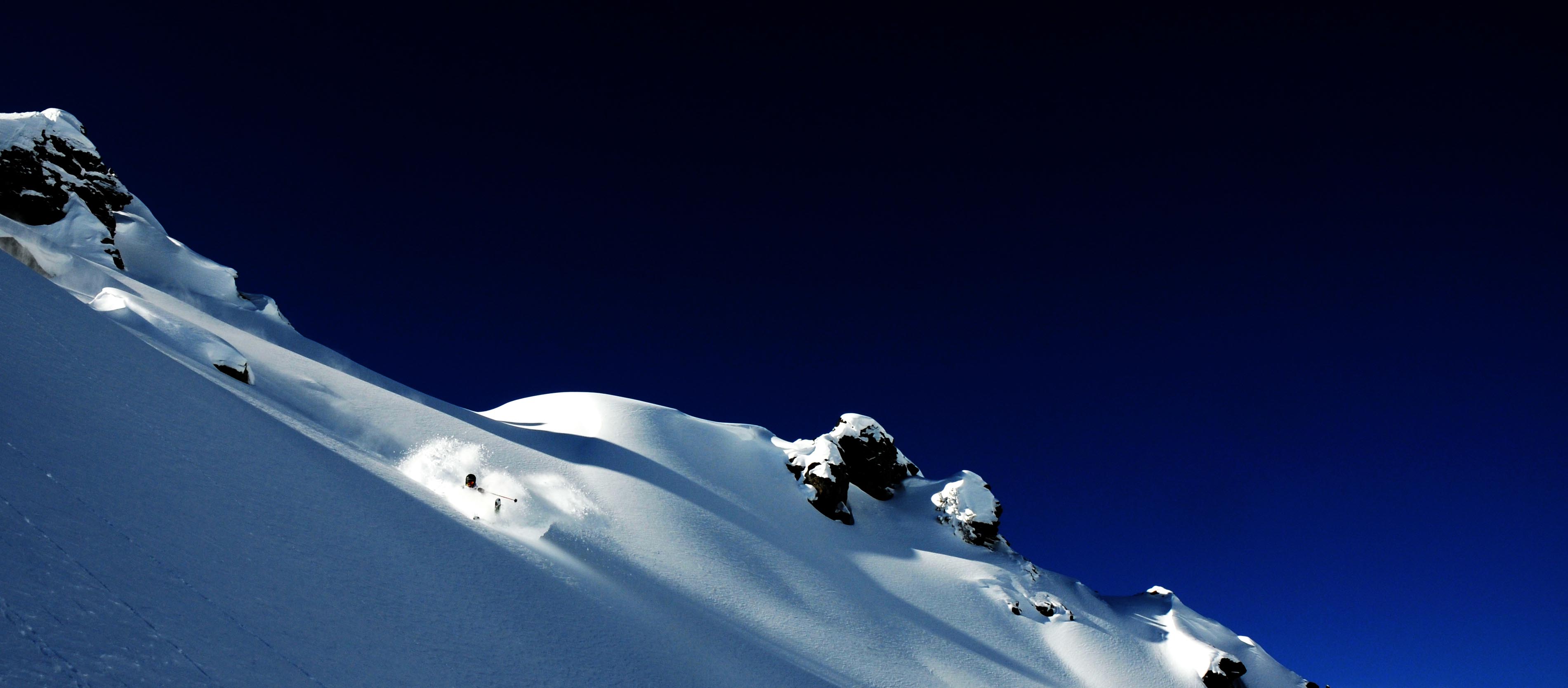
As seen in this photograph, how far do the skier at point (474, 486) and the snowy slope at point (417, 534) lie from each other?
1.58ft

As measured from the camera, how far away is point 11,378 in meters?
11.8

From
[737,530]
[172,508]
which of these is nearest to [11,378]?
[172,508]

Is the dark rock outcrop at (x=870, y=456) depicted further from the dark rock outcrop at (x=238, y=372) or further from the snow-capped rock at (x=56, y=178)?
the snow-capped rock at (x=56, y=178)

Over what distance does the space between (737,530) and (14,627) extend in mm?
31865

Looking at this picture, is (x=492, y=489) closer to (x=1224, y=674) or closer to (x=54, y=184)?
(x=1224, y=674)

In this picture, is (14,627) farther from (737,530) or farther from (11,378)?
(737,530)

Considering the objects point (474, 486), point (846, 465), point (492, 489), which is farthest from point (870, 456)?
point (474, 486)

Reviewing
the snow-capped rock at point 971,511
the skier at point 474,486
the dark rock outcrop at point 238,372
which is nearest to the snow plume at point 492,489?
the skier at point 474,486

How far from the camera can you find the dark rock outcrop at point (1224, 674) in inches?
1517

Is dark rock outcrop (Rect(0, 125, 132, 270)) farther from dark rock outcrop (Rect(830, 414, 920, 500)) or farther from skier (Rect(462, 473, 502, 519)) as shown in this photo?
dark rock outcrop (Rect(830, 414, 920, 500))

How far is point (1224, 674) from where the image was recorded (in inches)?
1532

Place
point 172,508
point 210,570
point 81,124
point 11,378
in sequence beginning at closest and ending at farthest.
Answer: point 210,570 < point 172,508 < point 11,378 < point 81,124

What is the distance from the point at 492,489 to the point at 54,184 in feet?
147

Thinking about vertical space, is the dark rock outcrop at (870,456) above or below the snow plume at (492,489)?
above
